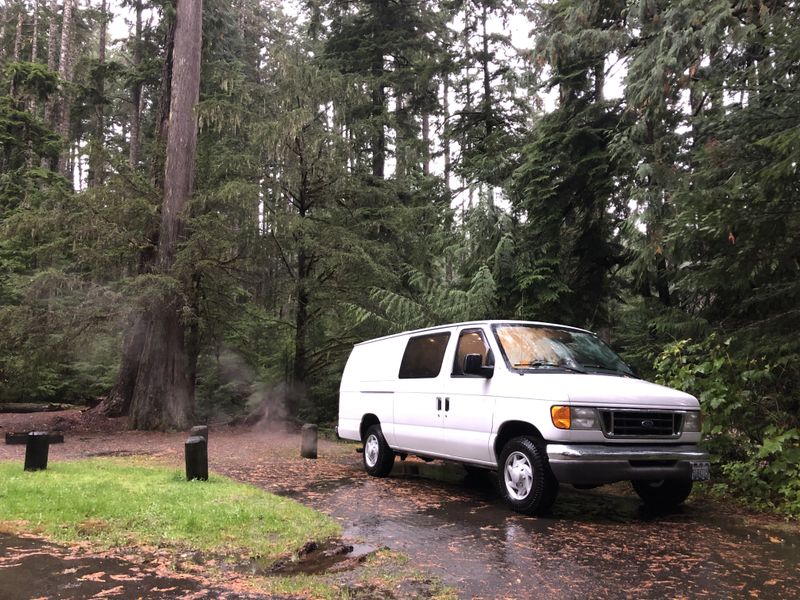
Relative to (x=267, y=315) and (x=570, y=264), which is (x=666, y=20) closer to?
(x=570, y=264)

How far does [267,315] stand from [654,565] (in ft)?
46.5

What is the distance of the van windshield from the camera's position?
24.1 feet

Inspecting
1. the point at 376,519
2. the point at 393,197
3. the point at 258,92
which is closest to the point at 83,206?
the point at 258,92

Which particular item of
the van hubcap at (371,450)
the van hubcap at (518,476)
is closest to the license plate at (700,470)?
the van hubcap at (518,476)

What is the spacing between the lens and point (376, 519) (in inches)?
259

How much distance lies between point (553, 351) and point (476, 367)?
42.7 inches

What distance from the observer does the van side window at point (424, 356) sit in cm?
854

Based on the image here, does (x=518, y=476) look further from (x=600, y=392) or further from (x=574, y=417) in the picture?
(x=600, y=392)

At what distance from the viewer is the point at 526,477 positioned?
263 inches

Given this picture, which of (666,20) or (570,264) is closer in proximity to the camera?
(666,20)

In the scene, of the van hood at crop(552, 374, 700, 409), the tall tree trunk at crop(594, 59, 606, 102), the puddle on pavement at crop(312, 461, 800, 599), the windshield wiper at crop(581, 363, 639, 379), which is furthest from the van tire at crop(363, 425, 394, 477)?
the tall tree trunk at crop(594, 59, 606, 102)

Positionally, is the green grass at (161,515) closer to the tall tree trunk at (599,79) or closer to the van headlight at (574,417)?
the van headlight at (574,417)

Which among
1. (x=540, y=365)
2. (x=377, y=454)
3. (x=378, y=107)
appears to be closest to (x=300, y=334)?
(x=377, y=454)

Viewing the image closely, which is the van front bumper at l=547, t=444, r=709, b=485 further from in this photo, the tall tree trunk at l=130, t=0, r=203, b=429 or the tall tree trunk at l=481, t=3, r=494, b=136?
the tall tree trunk at l=481, t=3, r=494, b=136
